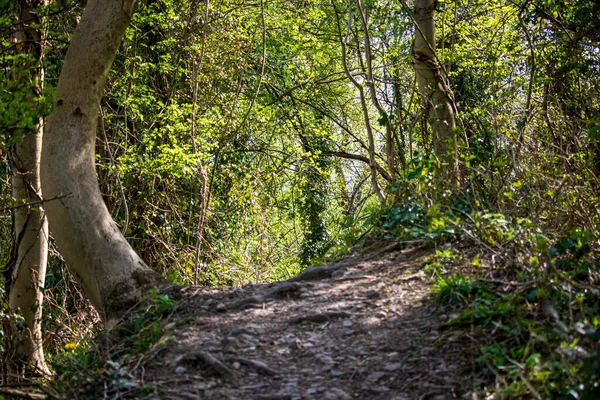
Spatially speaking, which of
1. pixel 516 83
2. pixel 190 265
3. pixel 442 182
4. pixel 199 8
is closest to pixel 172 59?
pixel 199 8

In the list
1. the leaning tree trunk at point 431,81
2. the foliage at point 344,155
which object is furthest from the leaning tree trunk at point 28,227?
the leaning tree trunk at point 431,81

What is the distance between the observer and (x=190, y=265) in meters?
11.1

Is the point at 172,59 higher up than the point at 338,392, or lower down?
higher up

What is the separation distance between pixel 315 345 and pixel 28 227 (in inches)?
217

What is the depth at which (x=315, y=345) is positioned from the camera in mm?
4594

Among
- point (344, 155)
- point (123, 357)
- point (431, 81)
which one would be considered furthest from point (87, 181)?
point (344, 155)

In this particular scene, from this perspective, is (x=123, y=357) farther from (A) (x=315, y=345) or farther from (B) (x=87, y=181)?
(B) (x=87, y=181)

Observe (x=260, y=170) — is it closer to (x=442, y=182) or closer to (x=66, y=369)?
(x=442, y=182)

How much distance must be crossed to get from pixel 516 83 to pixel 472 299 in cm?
685

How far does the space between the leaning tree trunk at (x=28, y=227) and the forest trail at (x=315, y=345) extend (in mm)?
3734

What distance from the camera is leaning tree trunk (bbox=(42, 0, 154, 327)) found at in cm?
591

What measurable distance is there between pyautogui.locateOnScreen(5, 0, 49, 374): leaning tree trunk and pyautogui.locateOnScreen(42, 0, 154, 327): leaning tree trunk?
236cm

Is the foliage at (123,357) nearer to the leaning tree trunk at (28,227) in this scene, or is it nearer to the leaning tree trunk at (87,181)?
the leaning tree trunk at (87,181)

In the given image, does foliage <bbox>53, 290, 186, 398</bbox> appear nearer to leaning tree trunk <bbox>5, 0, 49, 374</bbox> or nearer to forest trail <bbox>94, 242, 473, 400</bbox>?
forest trail <bbox>94, 242, 473, 400</bbox>
